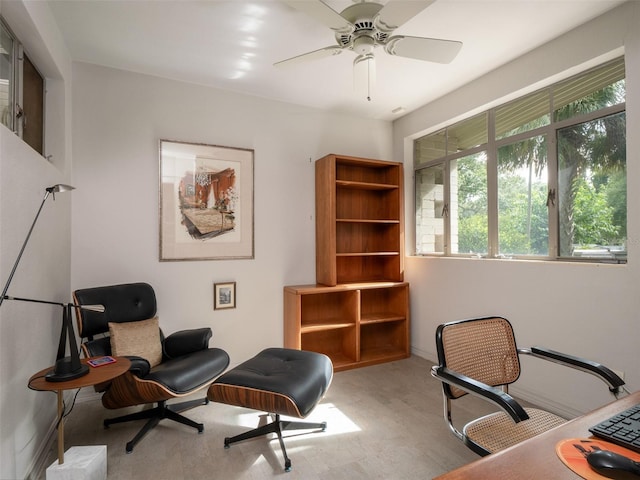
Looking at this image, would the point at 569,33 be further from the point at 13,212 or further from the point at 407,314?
the point at 13,212

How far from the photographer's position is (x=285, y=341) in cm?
355

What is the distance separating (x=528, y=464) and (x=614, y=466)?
0.54ft

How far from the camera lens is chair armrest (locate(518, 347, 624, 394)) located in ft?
4.71

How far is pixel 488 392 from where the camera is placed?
131 cm

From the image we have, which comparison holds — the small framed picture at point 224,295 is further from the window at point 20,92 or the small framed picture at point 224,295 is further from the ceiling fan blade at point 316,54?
the ceiling fan blade at point 316,54

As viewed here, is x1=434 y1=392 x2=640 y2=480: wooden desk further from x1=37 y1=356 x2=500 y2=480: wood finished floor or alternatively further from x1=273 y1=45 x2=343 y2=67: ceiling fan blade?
x1=273 y1=45 x2=343 y2=67: ceiling fan blade

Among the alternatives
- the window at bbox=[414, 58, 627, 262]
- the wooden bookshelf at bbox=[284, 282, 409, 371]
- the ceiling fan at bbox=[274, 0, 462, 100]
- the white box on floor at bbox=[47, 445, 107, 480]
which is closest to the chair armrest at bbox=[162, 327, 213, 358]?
the white box on floor at bbox=[47, 445, 107, 480]

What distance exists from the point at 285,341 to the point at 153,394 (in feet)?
5.27

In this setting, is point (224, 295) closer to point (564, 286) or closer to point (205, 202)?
point (205, 202)

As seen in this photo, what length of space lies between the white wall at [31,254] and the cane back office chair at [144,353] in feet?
0.82

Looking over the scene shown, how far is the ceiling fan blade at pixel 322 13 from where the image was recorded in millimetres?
1628

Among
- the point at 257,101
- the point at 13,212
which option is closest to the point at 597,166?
the point at 257,101

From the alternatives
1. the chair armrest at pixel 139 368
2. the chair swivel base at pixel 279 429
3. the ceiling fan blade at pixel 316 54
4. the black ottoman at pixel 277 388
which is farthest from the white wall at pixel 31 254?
the ceiling fan blade at pixel 316 54

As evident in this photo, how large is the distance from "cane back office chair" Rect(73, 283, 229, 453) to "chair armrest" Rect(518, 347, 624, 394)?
195 centimetres
